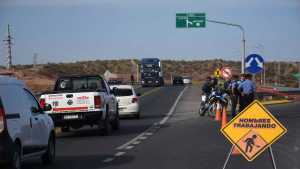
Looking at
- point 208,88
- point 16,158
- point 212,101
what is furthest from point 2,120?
point 208,88

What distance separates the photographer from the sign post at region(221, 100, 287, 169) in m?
13.1

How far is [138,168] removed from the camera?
1404 cm

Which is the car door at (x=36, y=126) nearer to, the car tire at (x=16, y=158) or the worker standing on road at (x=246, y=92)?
the car tire at (x=16, y=158)

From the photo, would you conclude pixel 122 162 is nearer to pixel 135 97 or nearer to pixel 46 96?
pixel 46 96

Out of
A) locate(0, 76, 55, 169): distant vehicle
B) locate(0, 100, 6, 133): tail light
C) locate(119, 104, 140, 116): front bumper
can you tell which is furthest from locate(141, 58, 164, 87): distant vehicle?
locate(0, 100, 6, 133): tail light

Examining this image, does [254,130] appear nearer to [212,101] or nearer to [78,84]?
[78,84]

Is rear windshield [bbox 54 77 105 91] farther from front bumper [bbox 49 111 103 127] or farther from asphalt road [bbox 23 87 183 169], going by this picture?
front bumper [bbox 49 111 103 127]

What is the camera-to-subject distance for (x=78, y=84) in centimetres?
2548

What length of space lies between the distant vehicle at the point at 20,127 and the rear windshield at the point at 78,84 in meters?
9.40

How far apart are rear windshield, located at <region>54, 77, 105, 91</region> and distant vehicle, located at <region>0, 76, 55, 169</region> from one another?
30.9 feet

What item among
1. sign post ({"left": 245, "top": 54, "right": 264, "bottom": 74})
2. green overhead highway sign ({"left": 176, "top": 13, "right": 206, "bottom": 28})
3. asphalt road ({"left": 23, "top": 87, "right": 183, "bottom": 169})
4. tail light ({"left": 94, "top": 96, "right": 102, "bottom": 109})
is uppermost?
green overhead highway sign ({"left": 176, "top": 13, "right": 206, "bottom": 28})

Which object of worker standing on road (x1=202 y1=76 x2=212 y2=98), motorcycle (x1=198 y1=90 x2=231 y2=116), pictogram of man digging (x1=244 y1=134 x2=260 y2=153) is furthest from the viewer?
worker standing on road (x1=202 y1=76 x2=212 y2=98)

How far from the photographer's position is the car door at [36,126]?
14164 mm

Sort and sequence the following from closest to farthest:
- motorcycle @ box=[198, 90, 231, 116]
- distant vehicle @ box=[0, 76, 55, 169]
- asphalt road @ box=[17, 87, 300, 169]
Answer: distant vehicle @ box=[0, 76, 55, 169], asphalt road @ box=[17, 87, 300, 169], motorcycle @ box=[198, 90, 231, 116]
